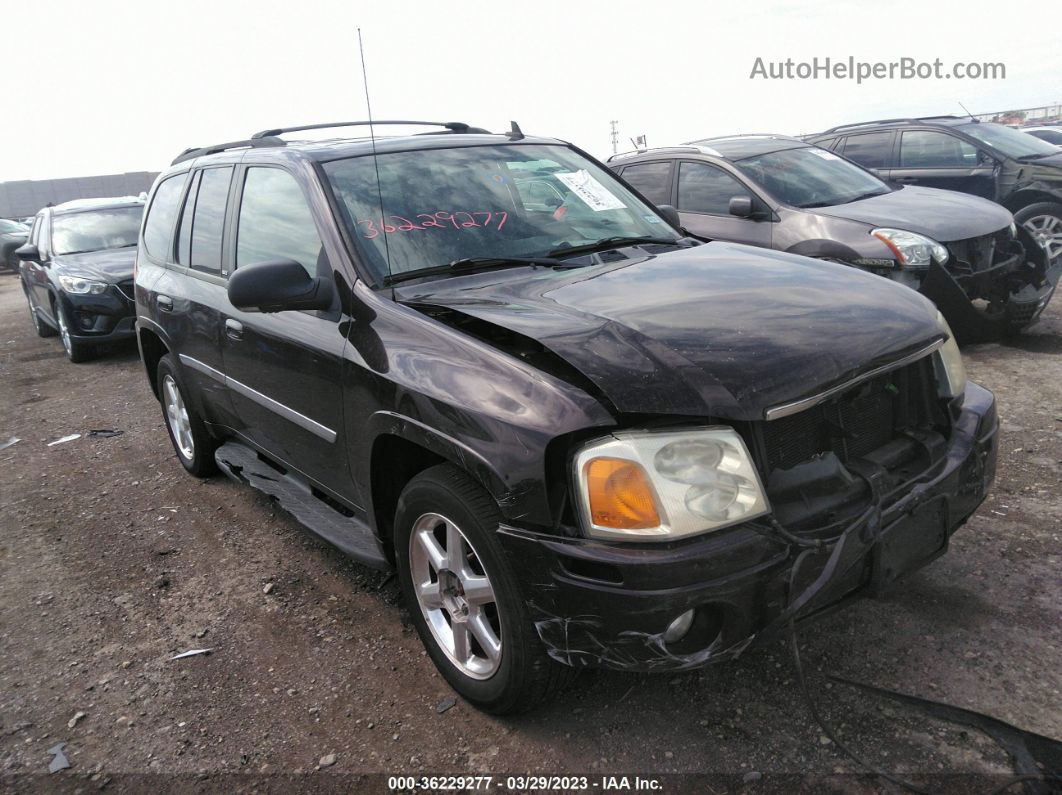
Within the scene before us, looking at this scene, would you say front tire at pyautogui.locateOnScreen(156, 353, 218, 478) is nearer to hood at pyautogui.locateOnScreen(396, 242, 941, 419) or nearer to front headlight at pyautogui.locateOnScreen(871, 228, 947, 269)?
hood at pyautogui.locateOnScreen(396, 242, 941, 419)

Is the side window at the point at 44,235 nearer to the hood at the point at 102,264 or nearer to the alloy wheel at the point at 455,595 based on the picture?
the hood at the point at 102,264

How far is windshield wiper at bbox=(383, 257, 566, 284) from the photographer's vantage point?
2936mm

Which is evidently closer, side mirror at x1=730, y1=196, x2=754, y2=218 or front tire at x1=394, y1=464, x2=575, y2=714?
front tire at x1=394, y1=464, x2=575, y2=714

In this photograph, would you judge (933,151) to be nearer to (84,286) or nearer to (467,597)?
(467,597)

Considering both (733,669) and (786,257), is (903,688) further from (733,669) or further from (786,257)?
(786,257)

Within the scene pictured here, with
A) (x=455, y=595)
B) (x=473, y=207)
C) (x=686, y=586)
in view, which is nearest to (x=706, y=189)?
(x=473, y=207)

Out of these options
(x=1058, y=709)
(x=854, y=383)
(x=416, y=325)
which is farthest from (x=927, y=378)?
(x=416, y=325)

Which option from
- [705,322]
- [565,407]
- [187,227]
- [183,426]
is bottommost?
[183,426]

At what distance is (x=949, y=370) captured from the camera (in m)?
2.75

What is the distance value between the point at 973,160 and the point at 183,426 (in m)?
8.35

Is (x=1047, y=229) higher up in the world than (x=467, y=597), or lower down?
higher up

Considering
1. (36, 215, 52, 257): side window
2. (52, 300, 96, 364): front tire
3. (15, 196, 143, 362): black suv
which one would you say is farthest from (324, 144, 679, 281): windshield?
(36, 215, 52, 257): side window

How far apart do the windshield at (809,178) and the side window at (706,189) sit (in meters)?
0.16

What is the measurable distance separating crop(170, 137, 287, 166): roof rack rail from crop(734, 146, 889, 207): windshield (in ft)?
14.1
